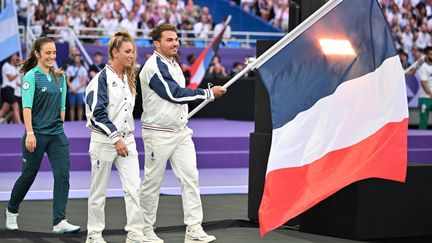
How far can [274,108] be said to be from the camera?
9648 millimetres

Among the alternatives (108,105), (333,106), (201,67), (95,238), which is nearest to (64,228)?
(95,238)

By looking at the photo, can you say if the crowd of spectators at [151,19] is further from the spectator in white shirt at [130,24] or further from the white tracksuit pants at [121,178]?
the white tracksuit pants at [121,178]

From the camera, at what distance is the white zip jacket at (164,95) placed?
9195 millimetres

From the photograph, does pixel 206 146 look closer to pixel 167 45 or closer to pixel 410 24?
pixel 167 45

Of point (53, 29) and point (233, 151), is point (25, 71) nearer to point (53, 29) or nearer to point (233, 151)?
point (233, 151)

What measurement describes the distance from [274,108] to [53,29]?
1563 cm

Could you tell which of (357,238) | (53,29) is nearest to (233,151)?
(53,29)

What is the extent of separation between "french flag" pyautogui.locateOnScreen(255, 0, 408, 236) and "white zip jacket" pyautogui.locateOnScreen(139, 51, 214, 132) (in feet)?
2.72

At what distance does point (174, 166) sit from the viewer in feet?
31.1

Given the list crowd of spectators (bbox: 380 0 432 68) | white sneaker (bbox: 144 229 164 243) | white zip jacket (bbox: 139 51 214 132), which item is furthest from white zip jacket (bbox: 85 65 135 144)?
crowd of spectators (bbox: 380 0 432 68)

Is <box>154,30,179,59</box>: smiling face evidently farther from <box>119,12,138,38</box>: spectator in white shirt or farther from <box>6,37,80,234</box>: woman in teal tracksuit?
<box>119,12,138,38</box>: spectator in white shirt

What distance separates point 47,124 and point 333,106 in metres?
2.76

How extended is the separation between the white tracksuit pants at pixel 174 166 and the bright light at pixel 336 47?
1.50 m

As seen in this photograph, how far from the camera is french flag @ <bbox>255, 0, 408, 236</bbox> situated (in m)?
9.48
